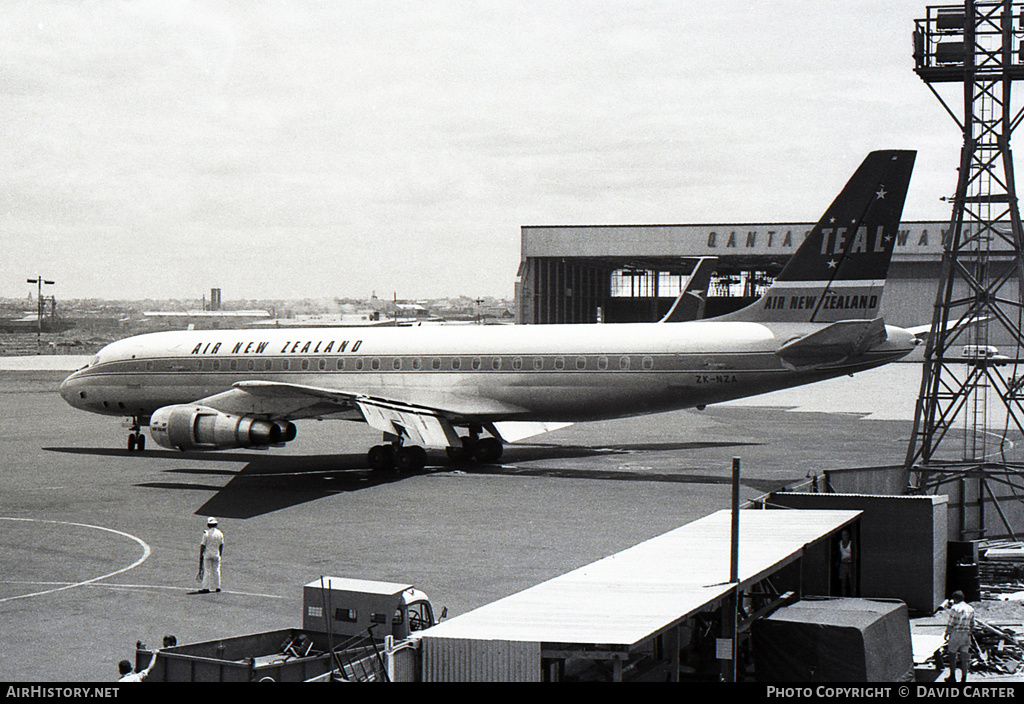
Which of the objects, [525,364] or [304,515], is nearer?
[304,515]

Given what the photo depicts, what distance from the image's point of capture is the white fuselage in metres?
34.2

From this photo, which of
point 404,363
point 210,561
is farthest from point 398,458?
point 210,561

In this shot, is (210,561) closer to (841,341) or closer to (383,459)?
(383,459)

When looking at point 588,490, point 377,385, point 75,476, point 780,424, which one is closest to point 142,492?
point 75,476

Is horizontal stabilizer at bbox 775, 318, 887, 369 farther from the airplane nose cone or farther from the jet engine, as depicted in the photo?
the airplane nose cone

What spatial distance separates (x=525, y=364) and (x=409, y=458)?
198 inches

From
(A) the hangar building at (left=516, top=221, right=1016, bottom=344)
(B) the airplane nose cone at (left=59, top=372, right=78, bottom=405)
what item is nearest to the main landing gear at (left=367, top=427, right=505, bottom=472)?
(B) the airplane nose cone at (left=59, top=372, right=78, bottom=405)

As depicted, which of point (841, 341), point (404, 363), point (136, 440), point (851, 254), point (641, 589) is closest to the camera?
point (641, 589)

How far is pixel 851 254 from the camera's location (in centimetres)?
3309

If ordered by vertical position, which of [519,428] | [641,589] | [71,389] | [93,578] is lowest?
[93,578]

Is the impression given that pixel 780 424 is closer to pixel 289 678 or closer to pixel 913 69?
pixel 913 69

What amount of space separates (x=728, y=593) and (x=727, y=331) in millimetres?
21767

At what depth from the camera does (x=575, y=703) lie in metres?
10.5

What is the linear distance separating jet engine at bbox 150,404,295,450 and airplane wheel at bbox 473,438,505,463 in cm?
682
